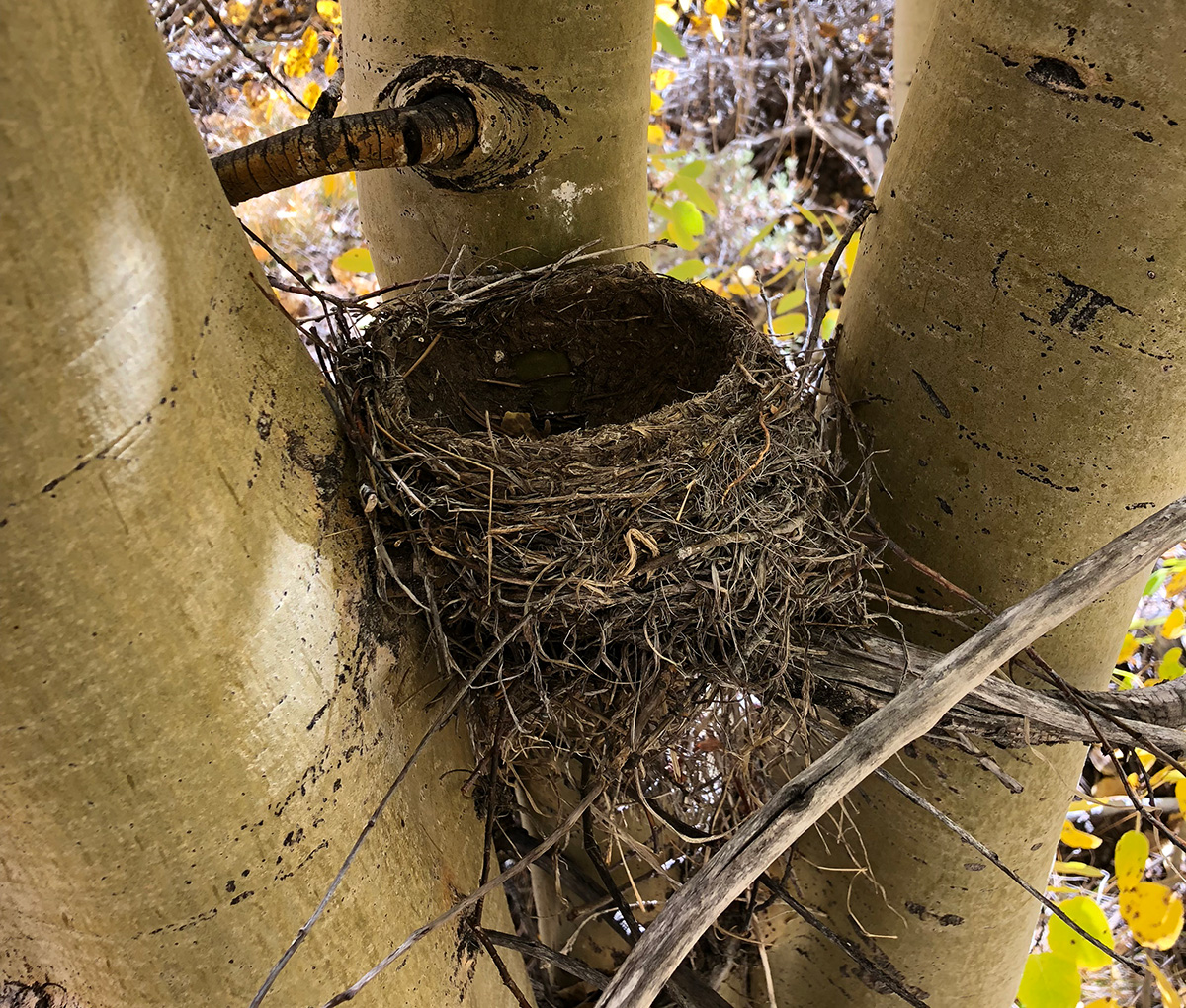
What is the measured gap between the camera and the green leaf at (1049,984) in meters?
1.34

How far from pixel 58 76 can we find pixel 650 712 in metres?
0.74

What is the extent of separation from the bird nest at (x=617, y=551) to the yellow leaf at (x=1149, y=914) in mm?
843

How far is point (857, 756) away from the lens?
2.39 feet

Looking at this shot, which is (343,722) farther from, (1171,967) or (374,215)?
(1171,967)

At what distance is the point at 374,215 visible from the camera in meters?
1.27

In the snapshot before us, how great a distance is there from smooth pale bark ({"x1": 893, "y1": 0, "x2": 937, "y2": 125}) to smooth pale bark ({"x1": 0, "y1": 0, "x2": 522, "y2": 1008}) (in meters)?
1.14

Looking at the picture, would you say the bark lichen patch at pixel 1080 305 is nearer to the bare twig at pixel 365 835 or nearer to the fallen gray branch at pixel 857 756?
the fallen gray branch at pixel 857 756

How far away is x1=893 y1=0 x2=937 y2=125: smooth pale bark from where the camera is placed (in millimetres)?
1543

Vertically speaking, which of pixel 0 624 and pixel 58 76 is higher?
pixel 58 76

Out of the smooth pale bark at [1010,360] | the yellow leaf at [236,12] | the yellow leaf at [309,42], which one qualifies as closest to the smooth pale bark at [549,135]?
the smooth pale bark at [1010,360]

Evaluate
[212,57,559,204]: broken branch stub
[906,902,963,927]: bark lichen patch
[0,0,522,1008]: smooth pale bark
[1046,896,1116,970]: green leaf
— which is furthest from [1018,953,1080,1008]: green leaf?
[212,57,559,204]: broken branch stub

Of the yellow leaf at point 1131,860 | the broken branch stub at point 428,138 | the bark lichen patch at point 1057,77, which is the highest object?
the bark lichen patch at point 1057,77

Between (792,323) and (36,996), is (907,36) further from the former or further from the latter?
(36,996)

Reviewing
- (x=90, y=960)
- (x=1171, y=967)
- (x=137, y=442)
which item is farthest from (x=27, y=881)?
(x=1171, y=967)
